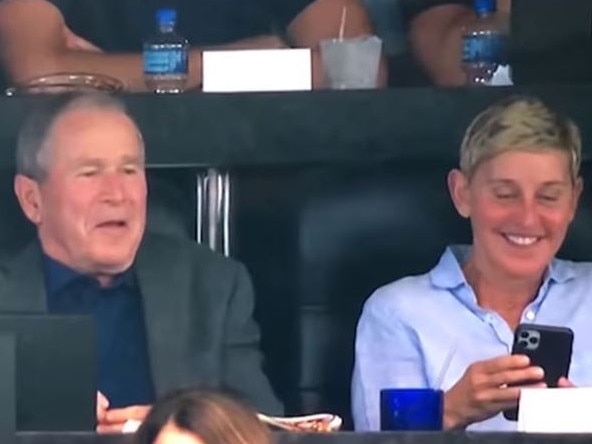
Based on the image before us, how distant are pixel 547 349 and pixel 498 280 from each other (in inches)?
12.9

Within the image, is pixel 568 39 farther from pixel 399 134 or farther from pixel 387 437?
pixel 387 437

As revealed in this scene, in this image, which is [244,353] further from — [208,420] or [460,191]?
[208,420]

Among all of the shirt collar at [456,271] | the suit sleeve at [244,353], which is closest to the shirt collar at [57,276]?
the suit sleeve at [244,353]

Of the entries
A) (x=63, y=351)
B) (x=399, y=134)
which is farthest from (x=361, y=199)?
(x=63, y=351)

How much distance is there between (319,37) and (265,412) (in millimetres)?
830

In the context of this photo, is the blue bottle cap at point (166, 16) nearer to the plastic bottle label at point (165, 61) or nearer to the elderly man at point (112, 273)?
the plastic bottle label at point (165, 61)

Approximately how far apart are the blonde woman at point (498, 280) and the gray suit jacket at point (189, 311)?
0.23 metres

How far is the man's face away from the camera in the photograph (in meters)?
3.80

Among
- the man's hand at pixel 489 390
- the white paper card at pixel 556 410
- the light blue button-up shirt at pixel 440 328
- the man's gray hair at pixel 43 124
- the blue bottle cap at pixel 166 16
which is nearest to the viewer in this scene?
the white paper card at pixel 556 410

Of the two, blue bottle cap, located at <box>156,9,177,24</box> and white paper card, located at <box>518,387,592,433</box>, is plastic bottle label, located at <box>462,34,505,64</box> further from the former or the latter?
white paper card, located at <box>518,387,592,433</box>

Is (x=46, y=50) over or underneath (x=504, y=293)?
over

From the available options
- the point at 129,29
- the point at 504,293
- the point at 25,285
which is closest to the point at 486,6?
the point at 504,293

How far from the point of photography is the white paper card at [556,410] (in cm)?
324

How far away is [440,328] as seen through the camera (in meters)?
3.79
